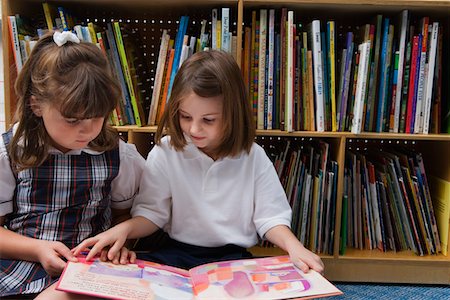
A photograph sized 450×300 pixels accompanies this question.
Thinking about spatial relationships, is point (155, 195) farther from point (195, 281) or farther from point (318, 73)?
point (318, 73)

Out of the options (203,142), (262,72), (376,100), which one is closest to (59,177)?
(203,142)

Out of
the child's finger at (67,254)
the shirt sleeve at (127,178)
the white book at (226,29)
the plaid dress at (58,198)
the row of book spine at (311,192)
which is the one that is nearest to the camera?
the child's finger at (67,254)

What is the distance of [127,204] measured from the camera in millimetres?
1068

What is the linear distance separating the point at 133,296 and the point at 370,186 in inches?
38.4

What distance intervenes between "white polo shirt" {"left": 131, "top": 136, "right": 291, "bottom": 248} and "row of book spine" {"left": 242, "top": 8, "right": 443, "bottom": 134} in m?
0.32

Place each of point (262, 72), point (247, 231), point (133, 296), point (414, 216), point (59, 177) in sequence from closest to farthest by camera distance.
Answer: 1. point (133, 296)
2. point (59, 177)
3. point (247, 231)
4. point (262, 72)
5. point (414, 216)

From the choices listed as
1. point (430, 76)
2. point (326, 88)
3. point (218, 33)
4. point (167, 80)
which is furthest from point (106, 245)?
point (430, 76)

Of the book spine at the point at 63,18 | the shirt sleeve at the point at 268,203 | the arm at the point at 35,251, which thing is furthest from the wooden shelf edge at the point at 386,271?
the book spine at the point at 63,18

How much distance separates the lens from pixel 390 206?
1.44 metres

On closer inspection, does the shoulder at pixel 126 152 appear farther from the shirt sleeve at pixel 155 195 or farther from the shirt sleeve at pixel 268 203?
the shirt sleeve at pixel 268 203

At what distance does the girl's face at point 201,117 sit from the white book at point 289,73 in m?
0.38

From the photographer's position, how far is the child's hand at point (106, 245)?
0.83 metres

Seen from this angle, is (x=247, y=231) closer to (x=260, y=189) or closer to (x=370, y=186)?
(x=260, y=189)

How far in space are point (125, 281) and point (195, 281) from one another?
143 mm
